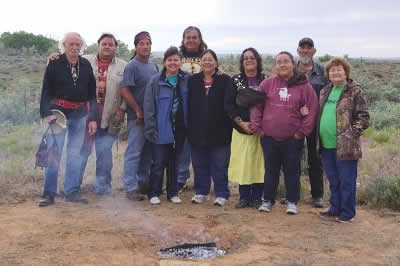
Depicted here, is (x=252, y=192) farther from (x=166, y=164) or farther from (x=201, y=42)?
(x=201, y=42)

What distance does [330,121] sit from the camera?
5387 millimetres

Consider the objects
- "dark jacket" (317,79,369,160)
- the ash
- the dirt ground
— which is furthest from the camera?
"dark jacket" (317,79,369,160)

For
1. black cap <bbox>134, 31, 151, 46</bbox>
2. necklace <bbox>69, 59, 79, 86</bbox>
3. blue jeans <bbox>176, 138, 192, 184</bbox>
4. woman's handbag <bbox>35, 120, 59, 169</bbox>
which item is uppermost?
black cap <bbox>134, 31, 151, 46</bbox>

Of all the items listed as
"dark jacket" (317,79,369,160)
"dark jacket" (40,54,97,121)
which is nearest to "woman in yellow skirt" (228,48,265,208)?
"dark jacket" (317,79,369,160)

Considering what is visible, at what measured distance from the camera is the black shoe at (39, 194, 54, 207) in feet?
19.6

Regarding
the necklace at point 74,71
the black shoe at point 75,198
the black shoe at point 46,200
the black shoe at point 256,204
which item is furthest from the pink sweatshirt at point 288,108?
the black shoe at point 46,200

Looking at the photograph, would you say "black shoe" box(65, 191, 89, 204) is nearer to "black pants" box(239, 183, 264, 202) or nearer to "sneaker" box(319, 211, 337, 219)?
"black pants" box(239, 183, 264, 202)

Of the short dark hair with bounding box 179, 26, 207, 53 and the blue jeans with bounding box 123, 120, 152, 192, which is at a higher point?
the short dark hair with bounding box 179, 26, 207, 53

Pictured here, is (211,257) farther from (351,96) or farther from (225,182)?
(351,96)

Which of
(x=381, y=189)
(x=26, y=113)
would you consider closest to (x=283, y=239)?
(x=381, y=189)

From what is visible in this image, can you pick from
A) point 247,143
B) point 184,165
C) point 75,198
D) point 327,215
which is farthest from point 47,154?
point 327,215

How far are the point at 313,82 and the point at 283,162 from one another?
116 cm

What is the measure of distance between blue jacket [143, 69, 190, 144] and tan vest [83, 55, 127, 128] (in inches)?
18.0

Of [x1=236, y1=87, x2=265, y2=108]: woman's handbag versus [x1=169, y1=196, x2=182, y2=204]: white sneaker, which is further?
[x1=169, y1=196, x2=182, y2=204]: white sneaker
